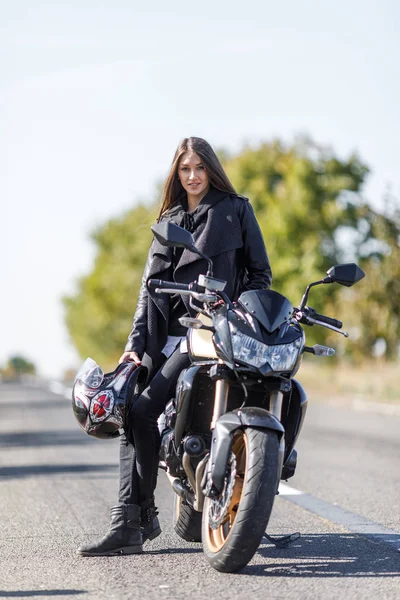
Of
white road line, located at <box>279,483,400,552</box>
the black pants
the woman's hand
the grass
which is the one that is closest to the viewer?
the black pants

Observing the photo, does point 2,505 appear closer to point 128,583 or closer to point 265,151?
point 128,583

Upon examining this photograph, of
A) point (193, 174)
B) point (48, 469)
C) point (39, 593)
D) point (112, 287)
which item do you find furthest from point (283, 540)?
point (112, 287)

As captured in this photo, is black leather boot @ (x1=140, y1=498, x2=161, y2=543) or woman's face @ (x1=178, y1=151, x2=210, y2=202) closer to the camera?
black leather boot @ (x1=140, y1=498, x2=161, y2=543)

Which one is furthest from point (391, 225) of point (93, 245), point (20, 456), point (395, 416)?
point (93, 245)

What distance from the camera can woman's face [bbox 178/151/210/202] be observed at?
5.54 m

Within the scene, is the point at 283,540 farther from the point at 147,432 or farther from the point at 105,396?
the point at 105,396

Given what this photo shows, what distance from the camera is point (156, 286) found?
4.96m

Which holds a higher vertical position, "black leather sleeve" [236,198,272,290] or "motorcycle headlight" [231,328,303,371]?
"black leather sleeve" [236,198,272,290]

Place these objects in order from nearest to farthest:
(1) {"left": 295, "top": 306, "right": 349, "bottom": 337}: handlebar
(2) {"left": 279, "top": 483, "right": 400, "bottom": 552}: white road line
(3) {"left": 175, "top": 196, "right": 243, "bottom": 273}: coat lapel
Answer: (1) {"left": 295, "top": 306, "right": 349, "bottom": 337}: handlebar < (3) {"left": 175, "top": 196, "right": 243, "bottom": 273}: coat lapel < (2) {"left": 279, "top": 483, "right": 400, "bottom": 552}: white road line

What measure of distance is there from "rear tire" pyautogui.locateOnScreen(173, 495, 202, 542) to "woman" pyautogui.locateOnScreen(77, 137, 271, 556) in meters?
0.22

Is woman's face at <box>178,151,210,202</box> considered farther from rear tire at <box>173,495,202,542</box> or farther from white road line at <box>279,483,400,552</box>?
white road line at <box>279,483,400,552</box>

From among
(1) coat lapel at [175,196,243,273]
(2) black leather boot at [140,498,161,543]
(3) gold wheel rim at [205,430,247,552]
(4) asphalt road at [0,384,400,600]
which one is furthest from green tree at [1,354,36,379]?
(3) gold wheel rim at [205,430,247,552]

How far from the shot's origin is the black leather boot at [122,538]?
208 inches

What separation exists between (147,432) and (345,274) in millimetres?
1221
